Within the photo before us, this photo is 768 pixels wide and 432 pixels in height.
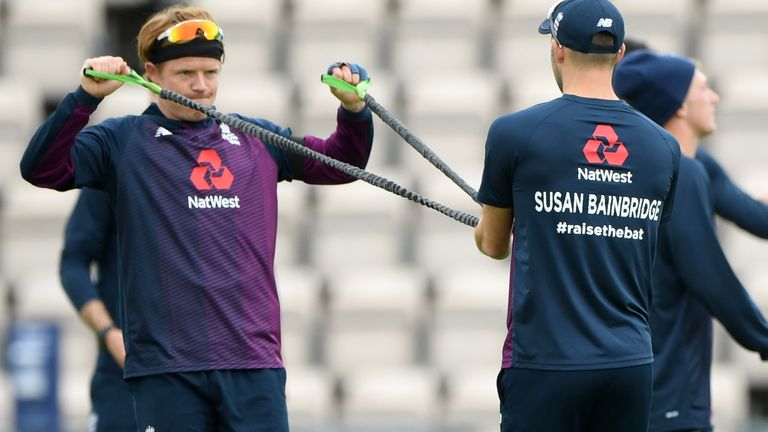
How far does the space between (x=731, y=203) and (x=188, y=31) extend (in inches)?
80.3

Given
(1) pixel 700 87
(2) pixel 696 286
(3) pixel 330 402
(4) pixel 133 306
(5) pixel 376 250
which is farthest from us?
(5) pixel 376 250

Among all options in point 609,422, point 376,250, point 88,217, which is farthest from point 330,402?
point 609,422

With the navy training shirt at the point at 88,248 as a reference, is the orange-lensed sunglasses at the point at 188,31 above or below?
above

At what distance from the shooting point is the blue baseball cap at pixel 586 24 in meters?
4.09

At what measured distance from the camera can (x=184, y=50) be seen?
4656mm

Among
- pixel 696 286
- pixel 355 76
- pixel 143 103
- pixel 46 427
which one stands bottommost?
pixel 46 427

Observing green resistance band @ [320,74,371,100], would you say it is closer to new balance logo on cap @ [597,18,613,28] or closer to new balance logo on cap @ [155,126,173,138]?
new balance logo on cap @ [155,126,173,138]

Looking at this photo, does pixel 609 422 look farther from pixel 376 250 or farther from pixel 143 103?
pixel 143 103

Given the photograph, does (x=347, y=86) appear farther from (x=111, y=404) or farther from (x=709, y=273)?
(x=111, y=404)

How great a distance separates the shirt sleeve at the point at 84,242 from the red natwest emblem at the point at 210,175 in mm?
1211

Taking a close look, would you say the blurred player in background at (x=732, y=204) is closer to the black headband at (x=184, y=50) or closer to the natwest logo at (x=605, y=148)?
the natwest logo at (x=605, y=148)

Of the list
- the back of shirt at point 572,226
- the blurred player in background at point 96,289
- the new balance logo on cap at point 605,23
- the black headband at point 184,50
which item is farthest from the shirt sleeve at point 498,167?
the blurred player in background at point 96,289

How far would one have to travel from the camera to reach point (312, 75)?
10852mm

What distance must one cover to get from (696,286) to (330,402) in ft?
14.8
